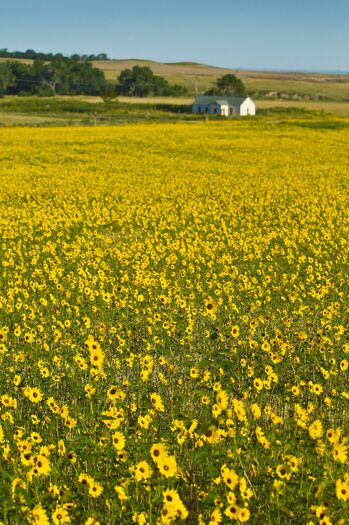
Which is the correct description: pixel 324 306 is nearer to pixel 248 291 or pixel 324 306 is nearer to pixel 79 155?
pixel 248 291

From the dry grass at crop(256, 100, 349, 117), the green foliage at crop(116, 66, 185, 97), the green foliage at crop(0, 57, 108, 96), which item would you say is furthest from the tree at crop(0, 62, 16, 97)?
the dry grass at crop(256, 100, 349, 117)

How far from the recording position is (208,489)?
458 cm

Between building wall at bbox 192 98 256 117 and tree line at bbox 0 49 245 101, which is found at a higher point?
tree line at bbox 0 49 245 101

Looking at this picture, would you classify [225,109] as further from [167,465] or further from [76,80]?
[167,465]

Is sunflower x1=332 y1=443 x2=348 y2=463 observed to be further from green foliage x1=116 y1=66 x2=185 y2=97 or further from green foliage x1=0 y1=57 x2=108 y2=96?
green foliage x1=116 y1=66 x2=185 y2=97

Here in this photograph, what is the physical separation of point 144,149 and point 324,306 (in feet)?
Result: 94.7

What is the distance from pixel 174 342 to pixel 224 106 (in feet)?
315

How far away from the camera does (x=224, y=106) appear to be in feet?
327

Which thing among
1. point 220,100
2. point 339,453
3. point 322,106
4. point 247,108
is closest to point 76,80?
point 220,100

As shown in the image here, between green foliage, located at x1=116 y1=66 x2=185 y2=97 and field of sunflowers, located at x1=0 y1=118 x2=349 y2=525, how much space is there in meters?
117

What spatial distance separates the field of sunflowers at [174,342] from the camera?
158 inches

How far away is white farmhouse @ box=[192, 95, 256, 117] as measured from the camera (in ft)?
323

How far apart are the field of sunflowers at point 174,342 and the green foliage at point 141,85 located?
117291mm

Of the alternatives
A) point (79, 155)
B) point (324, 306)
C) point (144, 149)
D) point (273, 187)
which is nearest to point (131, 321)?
point (324, 306)
